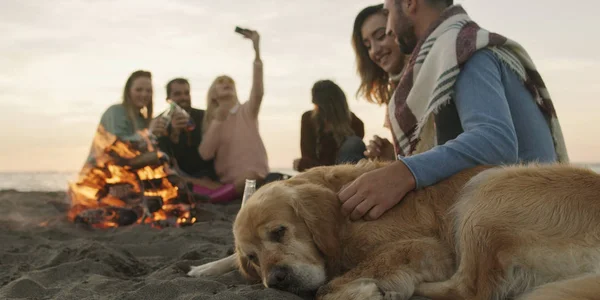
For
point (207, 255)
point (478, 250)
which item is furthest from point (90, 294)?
point (478, 250)

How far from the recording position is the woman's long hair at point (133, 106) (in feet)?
29.0

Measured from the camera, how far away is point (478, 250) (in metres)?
2.93

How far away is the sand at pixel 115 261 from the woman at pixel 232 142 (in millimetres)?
1352

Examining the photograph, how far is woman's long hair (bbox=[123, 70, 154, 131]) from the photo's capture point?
885 centimetres

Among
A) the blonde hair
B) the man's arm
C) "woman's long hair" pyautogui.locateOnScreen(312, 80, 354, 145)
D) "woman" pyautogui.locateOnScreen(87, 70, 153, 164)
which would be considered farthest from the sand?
the blonde hair

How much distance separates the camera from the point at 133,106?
904cm

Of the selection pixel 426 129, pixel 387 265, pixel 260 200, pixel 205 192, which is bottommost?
pixel 205 192

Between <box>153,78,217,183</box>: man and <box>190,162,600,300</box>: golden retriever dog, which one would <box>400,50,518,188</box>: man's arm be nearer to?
<box>190,162,600,300</box>: golden retriever dog

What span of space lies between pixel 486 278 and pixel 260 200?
134 centimetres

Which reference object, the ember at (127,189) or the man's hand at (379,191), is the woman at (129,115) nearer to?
the ember at (127,189)

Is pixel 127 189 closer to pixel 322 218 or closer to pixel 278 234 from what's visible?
pixel 278 234

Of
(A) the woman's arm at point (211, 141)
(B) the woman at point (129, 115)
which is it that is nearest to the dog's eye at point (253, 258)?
(B) the woman at point (129, 115)

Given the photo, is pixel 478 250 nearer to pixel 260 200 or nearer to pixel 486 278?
pixel 486 278

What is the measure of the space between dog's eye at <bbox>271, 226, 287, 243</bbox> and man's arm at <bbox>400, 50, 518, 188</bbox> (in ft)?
2.61
